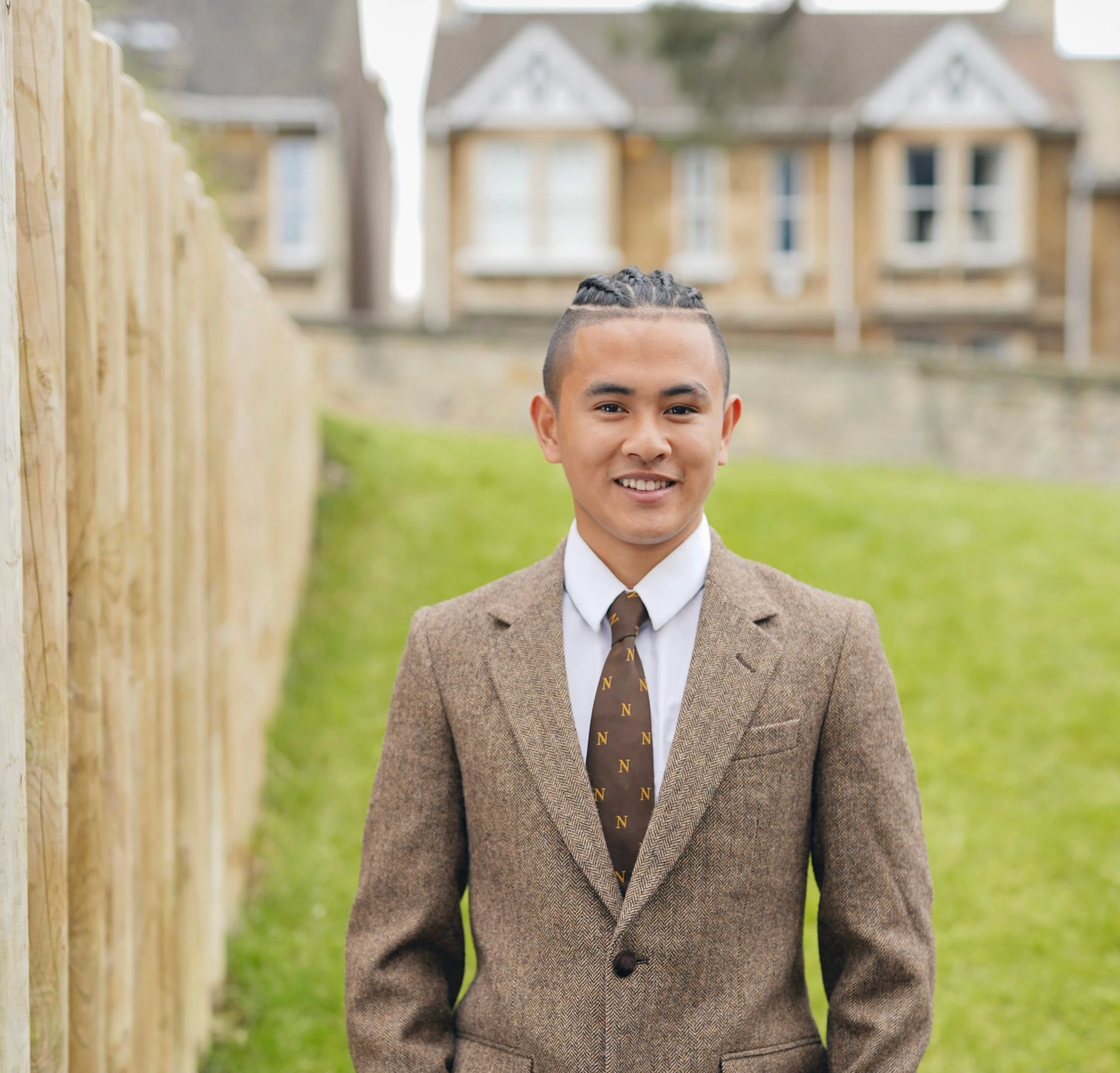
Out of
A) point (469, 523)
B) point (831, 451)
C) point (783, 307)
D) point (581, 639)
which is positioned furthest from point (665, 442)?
point (783, 307)

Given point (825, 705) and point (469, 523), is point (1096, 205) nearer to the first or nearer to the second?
point (469, 523)

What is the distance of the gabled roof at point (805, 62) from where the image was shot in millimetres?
20203

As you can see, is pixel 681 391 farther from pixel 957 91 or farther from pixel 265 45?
pixel 265 45

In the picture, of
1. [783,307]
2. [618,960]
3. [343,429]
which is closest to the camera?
[618,960]

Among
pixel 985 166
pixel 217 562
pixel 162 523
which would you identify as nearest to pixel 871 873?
pixel 162 523

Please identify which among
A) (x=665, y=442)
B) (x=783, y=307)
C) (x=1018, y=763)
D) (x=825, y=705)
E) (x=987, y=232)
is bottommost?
(x=1018, y=763)

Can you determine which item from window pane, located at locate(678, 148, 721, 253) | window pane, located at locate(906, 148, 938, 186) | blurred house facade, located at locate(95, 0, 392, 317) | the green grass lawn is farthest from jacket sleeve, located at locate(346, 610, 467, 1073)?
window pane, located at locate(906, 148, 938, 186)

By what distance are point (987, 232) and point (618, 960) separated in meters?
21.3

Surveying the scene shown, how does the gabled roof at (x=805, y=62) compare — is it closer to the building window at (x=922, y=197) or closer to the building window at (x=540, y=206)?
the building window at (x=540, y=206)

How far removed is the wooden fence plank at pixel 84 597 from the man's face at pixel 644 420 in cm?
91

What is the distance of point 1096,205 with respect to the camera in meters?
20.8

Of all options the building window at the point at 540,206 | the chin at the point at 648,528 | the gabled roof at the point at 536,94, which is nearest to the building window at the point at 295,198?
the gabled roof at the point at 536,94

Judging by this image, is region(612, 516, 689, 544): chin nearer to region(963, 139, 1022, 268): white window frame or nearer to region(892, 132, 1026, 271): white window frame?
region(892, 132, 1026, 271): white window frame

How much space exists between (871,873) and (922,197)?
68.3 feet
